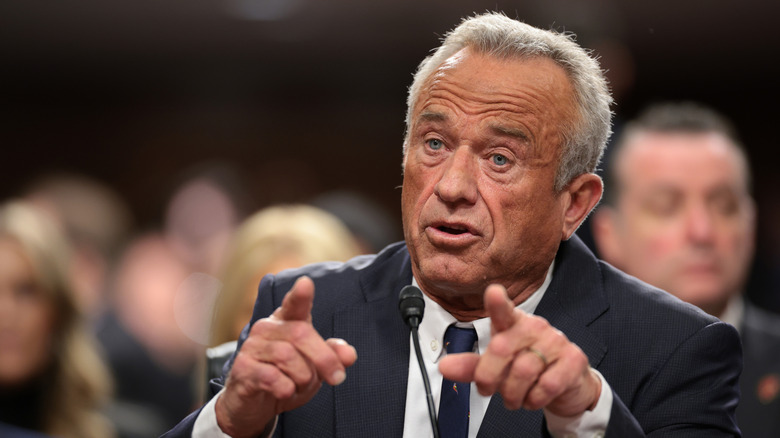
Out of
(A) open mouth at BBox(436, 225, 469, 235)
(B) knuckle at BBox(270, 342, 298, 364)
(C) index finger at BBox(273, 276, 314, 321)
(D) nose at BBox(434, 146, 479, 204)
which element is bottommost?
(B) knuckle at BBox(270, 342, 298, 364)

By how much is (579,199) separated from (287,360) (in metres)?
0.88

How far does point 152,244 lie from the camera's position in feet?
23.7

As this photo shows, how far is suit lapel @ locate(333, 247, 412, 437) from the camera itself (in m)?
2.02

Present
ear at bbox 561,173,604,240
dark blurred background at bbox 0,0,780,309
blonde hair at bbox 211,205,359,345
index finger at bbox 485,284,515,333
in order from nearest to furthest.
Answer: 1. index finger at bbox 485,284,515,333
2. ear at bbox 561,173,604,240
3. blonde hair at bbox 211,205,359,345
4. dark blurred background at bbox 0,0,780,309

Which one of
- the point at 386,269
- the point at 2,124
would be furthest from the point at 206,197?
the point at 386,269

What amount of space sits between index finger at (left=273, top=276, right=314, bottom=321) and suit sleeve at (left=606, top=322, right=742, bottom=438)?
0.72 m

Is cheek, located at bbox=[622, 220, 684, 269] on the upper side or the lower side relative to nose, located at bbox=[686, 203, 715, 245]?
lower

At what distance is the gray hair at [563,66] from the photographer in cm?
209

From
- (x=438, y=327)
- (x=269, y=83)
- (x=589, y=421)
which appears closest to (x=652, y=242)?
(x=438, y=327)

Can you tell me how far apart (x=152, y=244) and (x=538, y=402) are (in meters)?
5.99

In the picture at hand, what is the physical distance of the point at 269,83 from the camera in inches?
410

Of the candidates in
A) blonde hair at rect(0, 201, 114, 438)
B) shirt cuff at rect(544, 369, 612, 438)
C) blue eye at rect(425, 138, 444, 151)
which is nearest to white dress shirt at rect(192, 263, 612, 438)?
shirt cuff at rect(544, 369, 612, 438)

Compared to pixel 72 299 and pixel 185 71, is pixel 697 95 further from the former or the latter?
pixel 72 299

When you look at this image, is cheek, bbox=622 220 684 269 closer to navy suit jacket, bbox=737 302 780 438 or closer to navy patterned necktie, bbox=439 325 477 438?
navy suit jacket, bbox=737 302 780 438
